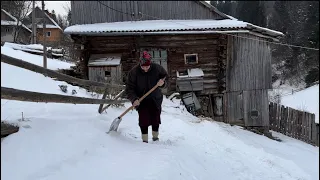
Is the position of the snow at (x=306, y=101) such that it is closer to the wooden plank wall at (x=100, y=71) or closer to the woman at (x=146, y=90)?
the wooden plank wall at (x=100, y=71)

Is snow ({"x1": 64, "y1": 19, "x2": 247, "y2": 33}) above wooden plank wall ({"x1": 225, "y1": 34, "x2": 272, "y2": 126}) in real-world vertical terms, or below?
above

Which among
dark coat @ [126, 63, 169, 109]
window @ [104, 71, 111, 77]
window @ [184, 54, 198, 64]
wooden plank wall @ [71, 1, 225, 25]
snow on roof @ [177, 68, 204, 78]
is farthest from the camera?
wooden plank wall @ [71, 1, 225, 25]

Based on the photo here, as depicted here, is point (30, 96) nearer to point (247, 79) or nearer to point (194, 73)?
point (194, 73)

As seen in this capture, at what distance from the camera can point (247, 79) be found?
16.6 metres

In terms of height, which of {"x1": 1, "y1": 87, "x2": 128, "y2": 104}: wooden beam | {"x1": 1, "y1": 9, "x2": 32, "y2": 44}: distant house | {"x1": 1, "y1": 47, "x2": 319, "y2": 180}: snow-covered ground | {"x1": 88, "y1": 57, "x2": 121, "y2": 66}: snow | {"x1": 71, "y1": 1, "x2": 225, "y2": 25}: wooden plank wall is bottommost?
{"x1": 1, "y1": 47, "x2": 319, "y2": 180}: snow-covered ground

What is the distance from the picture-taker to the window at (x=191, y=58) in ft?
55.2

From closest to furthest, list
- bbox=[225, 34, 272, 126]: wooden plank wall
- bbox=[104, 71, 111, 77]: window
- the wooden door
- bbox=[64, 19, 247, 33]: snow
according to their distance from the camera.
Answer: bbox=[64, 19, 247, 33]: snow → bbox=[104, 71, 111, 77]: window → bbox=[225, 34, 272, 126]: wooden plank wall → the wooden door

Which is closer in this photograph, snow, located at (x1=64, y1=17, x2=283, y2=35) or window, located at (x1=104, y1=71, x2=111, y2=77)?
snow, located at (x1=64, y1=17, x2=283, y2=35)

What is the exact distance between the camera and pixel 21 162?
145 inches

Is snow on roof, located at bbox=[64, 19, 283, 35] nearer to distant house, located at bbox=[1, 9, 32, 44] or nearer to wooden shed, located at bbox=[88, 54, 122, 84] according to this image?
wooden shed, located at bbox=[88, 54, 122, 84]

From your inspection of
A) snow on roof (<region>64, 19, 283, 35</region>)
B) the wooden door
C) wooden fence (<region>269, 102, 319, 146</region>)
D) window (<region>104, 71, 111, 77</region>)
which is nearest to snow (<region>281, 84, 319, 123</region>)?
Answer: wooden fence (<region>269, 102, 319, 146</region>)

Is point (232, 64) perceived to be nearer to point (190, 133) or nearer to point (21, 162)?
point (190, 133)

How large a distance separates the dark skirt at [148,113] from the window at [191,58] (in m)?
11.1

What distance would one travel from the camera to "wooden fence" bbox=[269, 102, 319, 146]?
53.6 ft
